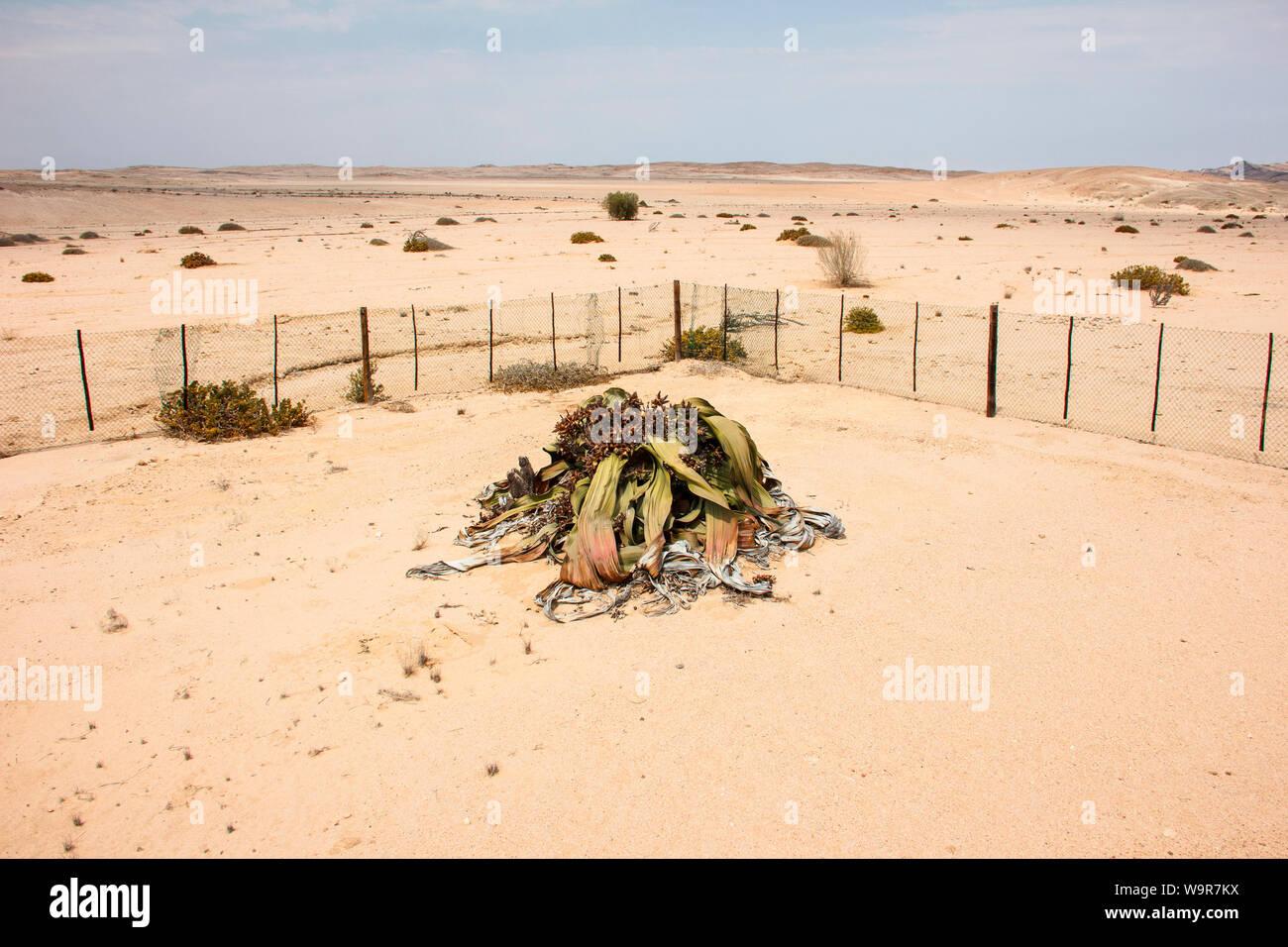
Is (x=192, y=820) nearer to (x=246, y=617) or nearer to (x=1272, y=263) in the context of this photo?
(x=246, y=617)

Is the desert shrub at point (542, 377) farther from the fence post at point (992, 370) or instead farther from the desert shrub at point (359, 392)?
the fence post at point (992, 370)

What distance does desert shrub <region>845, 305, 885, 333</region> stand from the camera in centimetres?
2158

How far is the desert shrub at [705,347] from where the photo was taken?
18.0 meters

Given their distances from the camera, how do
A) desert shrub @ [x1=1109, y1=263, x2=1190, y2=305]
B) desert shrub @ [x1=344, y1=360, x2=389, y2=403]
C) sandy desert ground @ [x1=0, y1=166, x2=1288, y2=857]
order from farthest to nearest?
1. desert shrub @ [x1=1109, y1=263, x2=1190, y2=305]
2. desert shrub @ [x1=344, y1=360, x2=389, y2=403]
3. sandy desert ground @ [x1=0, y1=166, x2=1288, y2=857]

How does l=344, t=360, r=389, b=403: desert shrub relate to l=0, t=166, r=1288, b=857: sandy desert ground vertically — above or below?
above

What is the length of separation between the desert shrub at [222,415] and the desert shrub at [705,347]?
7.53 meters

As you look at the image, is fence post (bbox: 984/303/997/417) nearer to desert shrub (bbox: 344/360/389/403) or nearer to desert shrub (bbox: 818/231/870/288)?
desert shrub (bbox: 344/360/389/403)

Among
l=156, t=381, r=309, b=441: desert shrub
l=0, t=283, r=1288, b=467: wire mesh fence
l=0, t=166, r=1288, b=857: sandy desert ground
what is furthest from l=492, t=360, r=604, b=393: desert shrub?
l=156, t=381, r=309, b=441: desert shrub

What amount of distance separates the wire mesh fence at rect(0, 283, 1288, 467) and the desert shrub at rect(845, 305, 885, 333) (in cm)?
4

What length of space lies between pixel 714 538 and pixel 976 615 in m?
2.47

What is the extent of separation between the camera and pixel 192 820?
5.43 meters

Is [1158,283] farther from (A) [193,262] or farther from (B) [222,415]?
(A) [193,262]

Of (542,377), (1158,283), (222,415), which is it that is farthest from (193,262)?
(1158,283)
